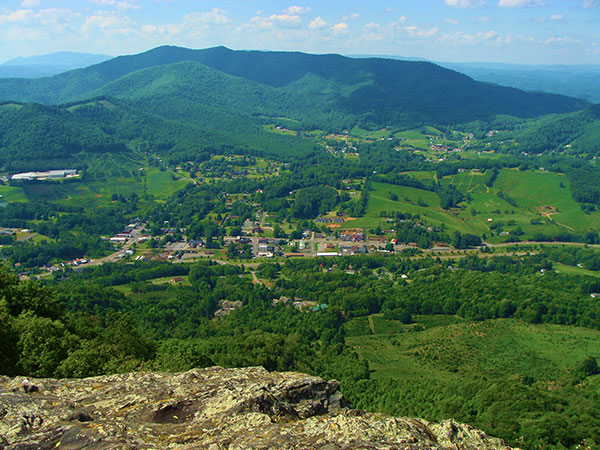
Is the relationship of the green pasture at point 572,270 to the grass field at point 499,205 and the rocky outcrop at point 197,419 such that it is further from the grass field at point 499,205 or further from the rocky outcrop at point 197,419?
the rocky outcrop at point 197,419

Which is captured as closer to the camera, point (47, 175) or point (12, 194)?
point (12, 194)

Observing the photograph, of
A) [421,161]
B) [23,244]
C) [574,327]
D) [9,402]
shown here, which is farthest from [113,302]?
[421,161]

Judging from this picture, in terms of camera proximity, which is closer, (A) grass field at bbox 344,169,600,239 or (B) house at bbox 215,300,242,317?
(B) house at bbox 215,300,242,317

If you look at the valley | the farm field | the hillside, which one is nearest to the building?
the valley

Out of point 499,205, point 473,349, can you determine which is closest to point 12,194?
point 473,349

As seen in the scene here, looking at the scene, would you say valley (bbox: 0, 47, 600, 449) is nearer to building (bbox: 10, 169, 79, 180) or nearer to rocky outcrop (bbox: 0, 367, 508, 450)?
building (bbox: 10, 169, 79, 180)

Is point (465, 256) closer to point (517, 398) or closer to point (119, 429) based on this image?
point (517, 398)

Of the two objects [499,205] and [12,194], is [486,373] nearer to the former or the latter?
[499,205]

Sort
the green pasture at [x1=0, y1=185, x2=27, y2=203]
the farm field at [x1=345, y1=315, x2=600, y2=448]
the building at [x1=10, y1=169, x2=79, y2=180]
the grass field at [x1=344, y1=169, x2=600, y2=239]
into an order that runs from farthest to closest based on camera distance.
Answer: the building at [x1=10, y1=169, x2=79, y2=180] < the green pasture at [x1=0, y1=185, x2=27, y2=203] < the grass field at [x1=344, y1=169, x2=600, y2=239] < the farm field at [x1=345, y1=315, x2=600, y2=448]

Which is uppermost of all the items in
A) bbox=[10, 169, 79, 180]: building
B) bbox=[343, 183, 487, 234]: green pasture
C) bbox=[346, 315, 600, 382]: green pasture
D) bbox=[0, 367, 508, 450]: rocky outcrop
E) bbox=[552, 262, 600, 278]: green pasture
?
bbox=[0, 367, 508, 450]: rocky outcrop

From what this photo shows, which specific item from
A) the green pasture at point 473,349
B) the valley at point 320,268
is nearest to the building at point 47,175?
the valley at point 320,268
